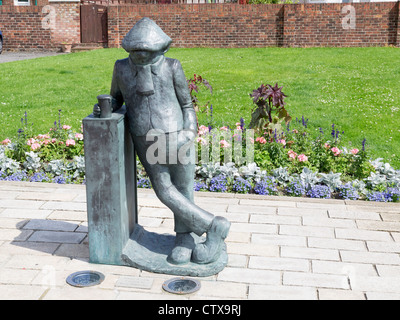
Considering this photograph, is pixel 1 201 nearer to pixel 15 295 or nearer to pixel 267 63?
pixel 15 295

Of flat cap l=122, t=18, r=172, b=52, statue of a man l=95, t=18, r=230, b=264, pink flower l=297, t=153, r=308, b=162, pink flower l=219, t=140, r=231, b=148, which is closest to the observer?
flat cap l=122, t=18, r=172, b=52

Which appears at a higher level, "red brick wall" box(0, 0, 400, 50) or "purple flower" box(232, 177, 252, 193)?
"red brick wall" box(0, 0, 400, 50)

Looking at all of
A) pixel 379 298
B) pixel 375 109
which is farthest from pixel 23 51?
pixel 379 298

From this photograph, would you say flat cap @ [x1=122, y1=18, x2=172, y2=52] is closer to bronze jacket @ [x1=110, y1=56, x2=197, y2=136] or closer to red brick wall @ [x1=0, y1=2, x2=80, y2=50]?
bronze jacket @ [x1=110, y1=56, x2=197, y2=136]

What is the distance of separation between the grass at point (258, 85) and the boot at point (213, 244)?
11.9 ft

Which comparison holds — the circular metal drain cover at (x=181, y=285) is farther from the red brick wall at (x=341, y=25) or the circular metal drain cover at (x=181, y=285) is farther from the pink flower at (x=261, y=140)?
the red brick wall at (x=341, y=25)

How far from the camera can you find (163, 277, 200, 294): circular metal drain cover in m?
3.84

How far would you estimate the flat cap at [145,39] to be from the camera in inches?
147

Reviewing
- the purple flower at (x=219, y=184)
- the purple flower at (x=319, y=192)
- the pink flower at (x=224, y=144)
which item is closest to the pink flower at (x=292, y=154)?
the purple flower at (x=319, y=192)

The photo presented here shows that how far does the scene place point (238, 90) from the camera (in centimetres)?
1107

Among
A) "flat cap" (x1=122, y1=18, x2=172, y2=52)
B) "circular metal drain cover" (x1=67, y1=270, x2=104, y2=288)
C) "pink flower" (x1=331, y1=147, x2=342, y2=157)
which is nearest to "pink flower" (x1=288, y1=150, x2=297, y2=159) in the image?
"pink flower" (x1=331, y1=147, x2=342, y2=157)

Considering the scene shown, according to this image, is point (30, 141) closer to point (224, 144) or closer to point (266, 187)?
point (224, 144)

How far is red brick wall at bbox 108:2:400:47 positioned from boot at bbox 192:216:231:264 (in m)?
14.8

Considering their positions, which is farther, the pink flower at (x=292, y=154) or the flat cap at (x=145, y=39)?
the pink flower at (x=292, y=154)
